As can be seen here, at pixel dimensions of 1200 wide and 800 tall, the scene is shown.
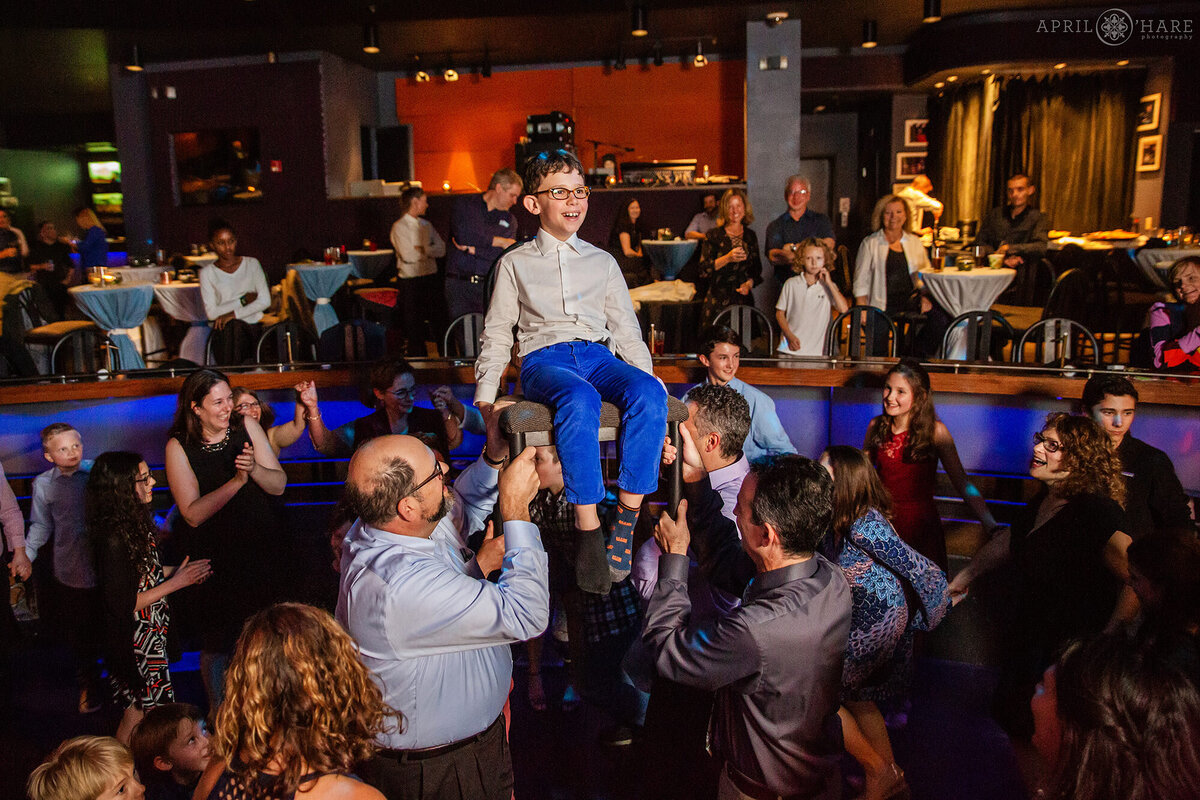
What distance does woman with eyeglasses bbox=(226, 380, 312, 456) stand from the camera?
3486 millimetres

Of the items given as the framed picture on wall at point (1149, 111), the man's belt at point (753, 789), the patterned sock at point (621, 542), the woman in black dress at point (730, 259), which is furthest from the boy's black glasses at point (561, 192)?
the framed picture on wall at point (1149, 111)

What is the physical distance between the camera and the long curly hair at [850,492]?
2.66m

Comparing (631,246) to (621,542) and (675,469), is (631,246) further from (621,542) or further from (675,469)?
(621,542)

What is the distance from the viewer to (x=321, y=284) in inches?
293

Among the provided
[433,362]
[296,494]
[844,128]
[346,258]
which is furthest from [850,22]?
[296,494]

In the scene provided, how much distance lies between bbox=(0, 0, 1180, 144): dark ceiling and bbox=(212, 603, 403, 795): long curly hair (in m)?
7.57

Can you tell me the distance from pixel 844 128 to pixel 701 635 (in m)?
11.7

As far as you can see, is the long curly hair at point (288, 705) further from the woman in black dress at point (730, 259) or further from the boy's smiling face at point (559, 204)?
the woman in black dress at point (730, 259)

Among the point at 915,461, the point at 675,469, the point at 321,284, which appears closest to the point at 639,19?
the point at 321,284

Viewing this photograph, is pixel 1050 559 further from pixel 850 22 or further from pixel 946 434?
pixel 850 22

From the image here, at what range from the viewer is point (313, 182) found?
10070 millimetres

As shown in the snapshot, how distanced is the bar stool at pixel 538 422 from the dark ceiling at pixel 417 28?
659 centimetres

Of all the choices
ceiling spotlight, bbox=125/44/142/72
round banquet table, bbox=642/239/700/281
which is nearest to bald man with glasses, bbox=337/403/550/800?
round banquet table, bbox=642/239/700/281

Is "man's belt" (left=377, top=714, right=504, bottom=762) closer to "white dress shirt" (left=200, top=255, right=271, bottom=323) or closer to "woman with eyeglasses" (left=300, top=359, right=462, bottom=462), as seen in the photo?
"woman with eyeglasses" (left=300, top=359, right=462, bottom=462)
